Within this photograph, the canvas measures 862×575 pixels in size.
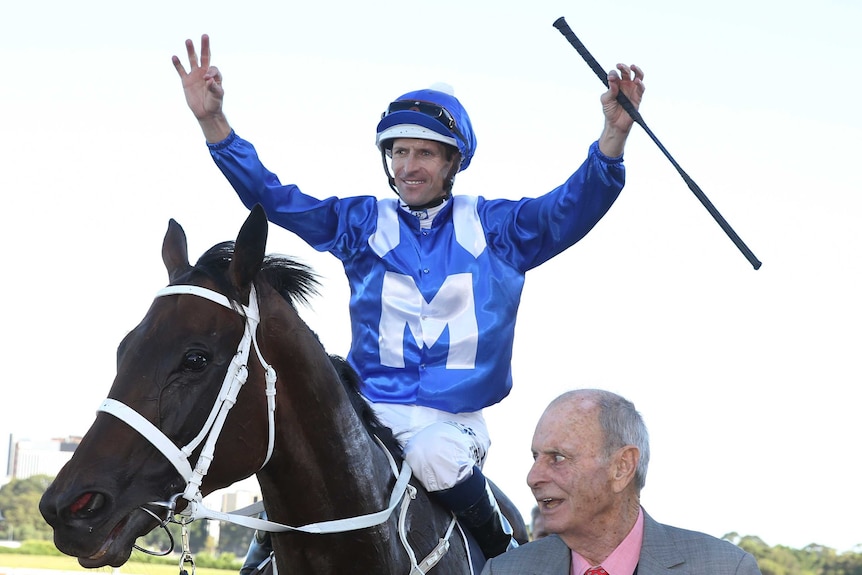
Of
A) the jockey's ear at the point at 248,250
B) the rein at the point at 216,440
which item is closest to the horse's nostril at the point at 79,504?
the rein at the point at 216,440

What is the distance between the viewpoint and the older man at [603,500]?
239 cm

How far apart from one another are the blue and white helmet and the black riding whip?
543 mm

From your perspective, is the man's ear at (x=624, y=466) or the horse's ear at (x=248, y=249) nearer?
the man's ear at (x=624, y=466)

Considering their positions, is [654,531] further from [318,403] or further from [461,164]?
[461,164]

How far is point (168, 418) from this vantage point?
8.54ft

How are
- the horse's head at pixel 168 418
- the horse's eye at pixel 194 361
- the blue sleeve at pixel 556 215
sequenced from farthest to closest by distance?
the blue sleeve at pixel 556 215
the horse's eye at pixel 194 361
the horse's head at pixel 168 418

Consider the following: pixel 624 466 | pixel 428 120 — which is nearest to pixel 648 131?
pixel 428 120

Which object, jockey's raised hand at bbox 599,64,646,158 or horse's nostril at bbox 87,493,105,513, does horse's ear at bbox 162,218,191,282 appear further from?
jockey's raised hand at bbox 599,64,646,158

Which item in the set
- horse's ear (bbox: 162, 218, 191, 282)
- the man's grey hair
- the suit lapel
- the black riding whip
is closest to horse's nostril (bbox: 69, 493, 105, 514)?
horse's ear (bbox: 162, 218, 191, 282)

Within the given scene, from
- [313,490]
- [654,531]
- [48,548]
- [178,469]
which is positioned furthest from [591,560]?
[48,548]

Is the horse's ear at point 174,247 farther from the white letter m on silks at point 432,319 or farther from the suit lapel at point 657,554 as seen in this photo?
the suit lapel at point 657,554

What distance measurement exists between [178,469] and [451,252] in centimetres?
132

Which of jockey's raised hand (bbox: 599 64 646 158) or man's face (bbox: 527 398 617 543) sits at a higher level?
jockey's raised hand (bbox: 599 64 646 158)

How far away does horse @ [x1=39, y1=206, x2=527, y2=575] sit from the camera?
8.28 feet
